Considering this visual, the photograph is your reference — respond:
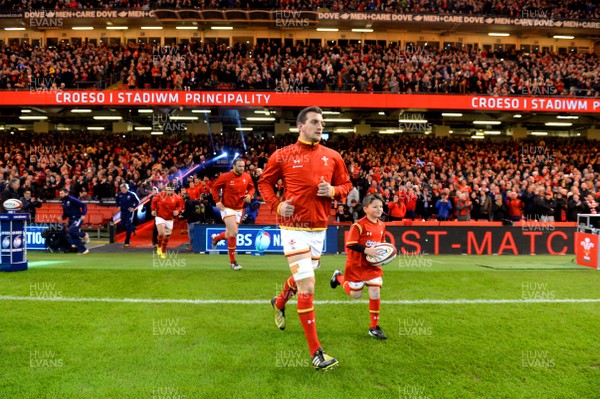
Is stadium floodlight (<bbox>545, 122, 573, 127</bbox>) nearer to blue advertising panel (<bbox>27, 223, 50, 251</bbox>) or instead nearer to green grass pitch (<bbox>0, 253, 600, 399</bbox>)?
green grass pitch (<bbox>0, 253, 600, 399</bbox>)

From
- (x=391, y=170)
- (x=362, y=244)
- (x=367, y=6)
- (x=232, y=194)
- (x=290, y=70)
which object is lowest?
(x=362, y=244)

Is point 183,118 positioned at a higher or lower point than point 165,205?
higher

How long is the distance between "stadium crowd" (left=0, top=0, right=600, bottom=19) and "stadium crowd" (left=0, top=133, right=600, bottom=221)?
10.8 m

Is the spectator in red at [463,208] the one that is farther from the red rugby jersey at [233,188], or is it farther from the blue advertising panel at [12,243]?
the blue advertising panel at [12,243]

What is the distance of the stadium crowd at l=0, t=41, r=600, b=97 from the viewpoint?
2759 centimetres

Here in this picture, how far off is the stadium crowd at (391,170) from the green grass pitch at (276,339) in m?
9.12

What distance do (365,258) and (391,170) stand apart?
57.8 feet

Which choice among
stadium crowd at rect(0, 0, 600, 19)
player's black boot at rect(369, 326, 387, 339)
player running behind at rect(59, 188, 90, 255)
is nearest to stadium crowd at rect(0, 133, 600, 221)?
player running behind at rect(59, 188, 90, 255)

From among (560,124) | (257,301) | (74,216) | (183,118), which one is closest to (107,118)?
(183,118)

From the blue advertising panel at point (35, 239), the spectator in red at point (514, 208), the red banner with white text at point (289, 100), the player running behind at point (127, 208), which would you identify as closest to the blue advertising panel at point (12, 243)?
the blue advertising panel at point (35, 239)

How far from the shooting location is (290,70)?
1119 inches

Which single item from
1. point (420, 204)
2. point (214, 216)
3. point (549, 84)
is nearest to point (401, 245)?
point (420, 204)

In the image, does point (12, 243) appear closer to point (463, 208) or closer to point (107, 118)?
point (463, 208)

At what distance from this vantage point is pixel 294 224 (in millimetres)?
5672
